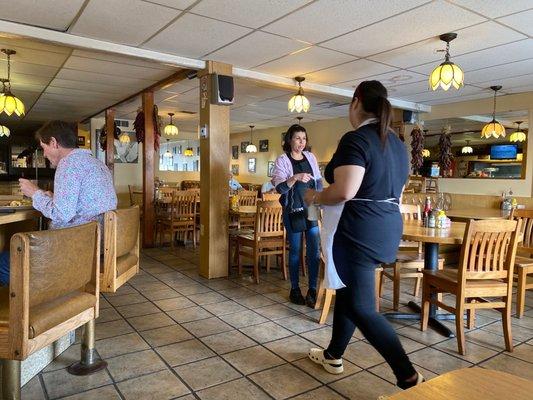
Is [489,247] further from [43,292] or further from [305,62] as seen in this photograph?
[305,62]

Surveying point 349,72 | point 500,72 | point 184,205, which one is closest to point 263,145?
point 184,205

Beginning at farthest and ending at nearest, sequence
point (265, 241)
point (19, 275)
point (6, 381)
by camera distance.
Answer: point (265, 241), point (6, 381), point (19, 275)

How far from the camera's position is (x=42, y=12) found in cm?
347

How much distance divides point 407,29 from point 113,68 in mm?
3747

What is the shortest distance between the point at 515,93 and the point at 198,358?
6.46 meters

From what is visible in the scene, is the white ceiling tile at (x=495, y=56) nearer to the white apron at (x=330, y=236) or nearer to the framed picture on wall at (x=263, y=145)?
the white apron at (x=330, y=236)

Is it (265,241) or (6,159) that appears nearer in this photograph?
(265,241)

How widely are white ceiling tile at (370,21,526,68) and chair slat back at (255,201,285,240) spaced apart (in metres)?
2.14

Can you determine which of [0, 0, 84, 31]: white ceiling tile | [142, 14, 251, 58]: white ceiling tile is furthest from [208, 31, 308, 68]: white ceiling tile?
[0, 0, 84, 31]: white ceiling tile

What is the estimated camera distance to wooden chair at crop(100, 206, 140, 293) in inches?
88.0

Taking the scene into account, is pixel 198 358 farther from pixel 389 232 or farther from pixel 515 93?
pixel 515 93

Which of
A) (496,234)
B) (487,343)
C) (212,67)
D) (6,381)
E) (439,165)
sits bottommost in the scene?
(487,343)

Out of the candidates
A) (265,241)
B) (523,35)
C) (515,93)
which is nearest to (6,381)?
(265,241)

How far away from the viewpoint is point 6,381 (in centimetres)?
188
